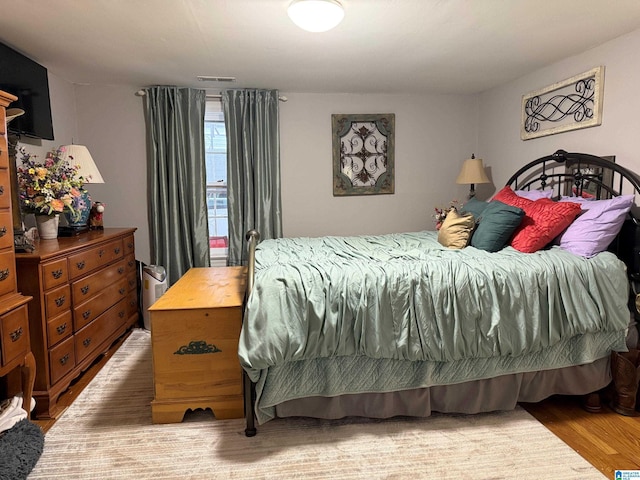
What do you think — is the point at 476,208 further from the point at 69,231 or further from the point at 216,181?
the point at 69,231

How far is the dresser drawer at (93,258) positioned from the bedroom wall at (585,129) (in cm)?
370

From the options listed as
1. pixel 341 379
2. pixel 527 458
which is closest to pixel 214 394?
pixel 341 379

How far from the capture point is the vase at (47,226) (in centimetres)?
278

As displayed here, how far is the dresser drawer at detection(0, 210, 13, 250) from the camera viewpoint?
6.01 ft

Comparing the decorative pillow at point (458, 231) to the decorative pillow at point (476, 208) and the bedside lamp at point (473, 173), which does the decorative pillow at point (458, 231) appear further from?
the bedside lamp at point (473, 173)

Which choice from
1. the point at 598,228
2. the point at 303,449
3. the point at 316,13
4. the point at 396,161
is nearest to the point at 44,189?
the point at 316,13

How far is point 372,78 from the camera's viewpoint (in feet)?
12.5

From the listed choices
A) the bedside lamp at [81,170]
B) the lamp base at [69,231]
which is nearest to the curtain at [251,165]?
the bedside lamp at [81,170]

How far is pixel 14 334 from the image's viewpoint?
1857mm

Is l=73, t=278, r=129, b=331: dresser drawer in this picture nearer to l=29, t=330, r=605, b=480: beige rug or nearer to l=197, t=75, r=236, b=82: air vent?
l=29, t=330, r=605, b=480: beige rug

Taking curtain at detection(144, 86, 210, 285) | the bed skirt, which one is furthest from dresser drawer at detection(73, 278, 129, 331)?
the bed skirt

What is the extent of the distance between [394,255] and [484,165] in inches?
99.3

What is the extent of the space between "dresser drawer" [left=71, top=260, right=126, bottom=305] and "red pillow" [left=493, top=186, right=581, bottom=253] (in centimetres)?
284

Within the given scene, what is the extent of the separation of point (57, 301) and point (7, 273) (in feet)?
1.77
